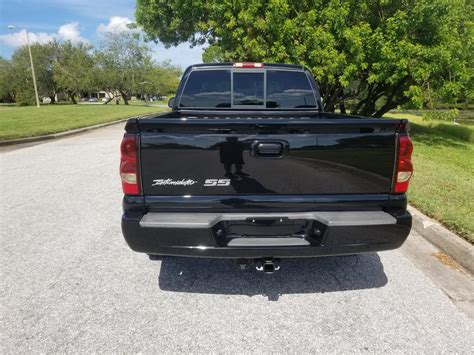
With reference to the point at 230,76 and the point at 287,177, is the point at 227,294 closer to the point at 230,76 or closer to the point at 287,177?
the point at 287,177

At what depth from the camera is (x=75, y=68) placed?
180 feet

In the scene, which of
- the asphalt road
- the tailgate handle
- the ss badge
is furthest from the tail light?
the asphalt road

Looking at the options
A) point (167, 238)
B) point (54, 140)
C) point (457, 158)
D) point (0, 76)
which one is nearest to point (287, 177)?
point (167, 238)

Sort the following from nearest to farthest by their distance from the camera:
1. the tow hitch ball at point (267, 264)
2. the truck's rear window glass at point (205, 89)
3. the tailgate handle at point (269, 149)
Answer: the tailgate handle at point (269, 149) → the tow hitch ball at point (267, 264) → the truck's rear window glass at point (205, 89)

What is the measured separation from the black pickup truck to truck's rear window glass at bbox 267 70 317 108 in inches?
77.9

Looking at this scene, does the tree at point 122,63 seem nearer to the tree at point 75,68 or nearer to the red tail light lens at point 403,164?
the tree at point 75,68

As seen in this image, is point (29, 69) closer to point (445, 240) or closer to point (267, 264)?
point (267, 264)

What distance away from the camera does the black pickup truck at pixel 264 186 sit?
7.90 ft

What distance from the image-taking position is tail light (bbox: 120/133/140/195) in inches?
95.0

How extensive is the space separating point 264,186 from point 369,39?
11.5 meters

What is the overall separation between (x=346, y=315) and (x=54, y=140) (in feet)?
44.7

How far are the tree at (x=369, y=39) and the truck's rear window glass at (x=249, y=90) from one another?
840cm

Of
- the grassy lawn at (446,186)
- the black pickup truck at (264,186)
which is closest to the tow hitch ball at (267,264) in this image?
the black pickup truck at (264,186)

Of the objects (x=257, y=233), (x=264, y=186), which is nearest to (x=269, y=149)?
(x=264, y=186)
